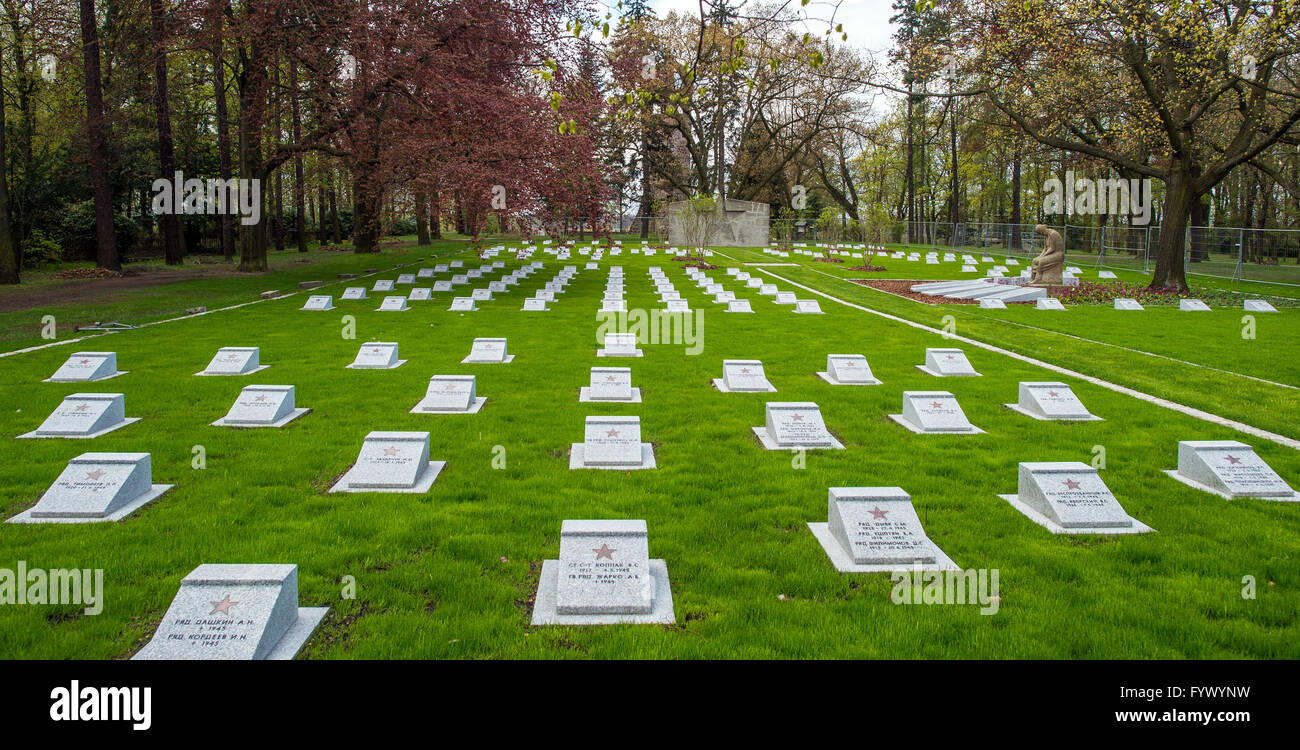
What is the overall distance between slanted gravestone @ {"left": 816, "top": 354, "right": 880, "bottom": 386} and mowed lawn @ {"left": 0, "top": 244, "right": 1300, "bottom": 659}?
30 centimetres

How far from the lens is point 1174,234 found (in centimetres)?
2077

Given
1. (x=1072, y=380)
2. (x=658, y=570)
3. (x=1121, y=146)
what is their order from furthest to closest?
(x=1121, y=146) < (x=1072, y=380) < (x=658, y=570)

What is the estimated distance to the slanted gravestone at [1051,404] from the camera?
840cm

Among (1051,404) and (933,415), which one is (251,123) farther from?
(1051,404)

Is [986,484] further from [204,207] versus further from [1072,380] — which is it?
[204,207]

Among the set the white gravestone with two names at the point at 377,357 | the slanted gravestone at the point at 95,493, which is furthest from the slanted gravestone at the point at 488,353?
the slanted gravestone at the point at 95,493

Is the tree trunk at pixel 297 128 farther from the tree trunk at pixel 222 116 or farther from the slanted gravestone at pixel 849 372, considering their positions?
the slanted gravestone at pixel 849 372

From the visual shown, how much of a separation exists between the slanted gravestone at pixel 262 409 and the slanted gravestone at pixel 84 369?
283cm

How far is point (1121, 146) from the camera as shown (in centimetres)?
2452

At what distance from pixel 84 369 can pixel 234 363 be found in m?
1.70

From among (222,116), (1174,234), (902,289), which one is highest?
(222,116)

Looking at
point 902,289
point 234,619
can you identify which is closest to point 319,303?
point 234,619

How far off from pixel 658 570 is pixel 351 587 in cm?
177
